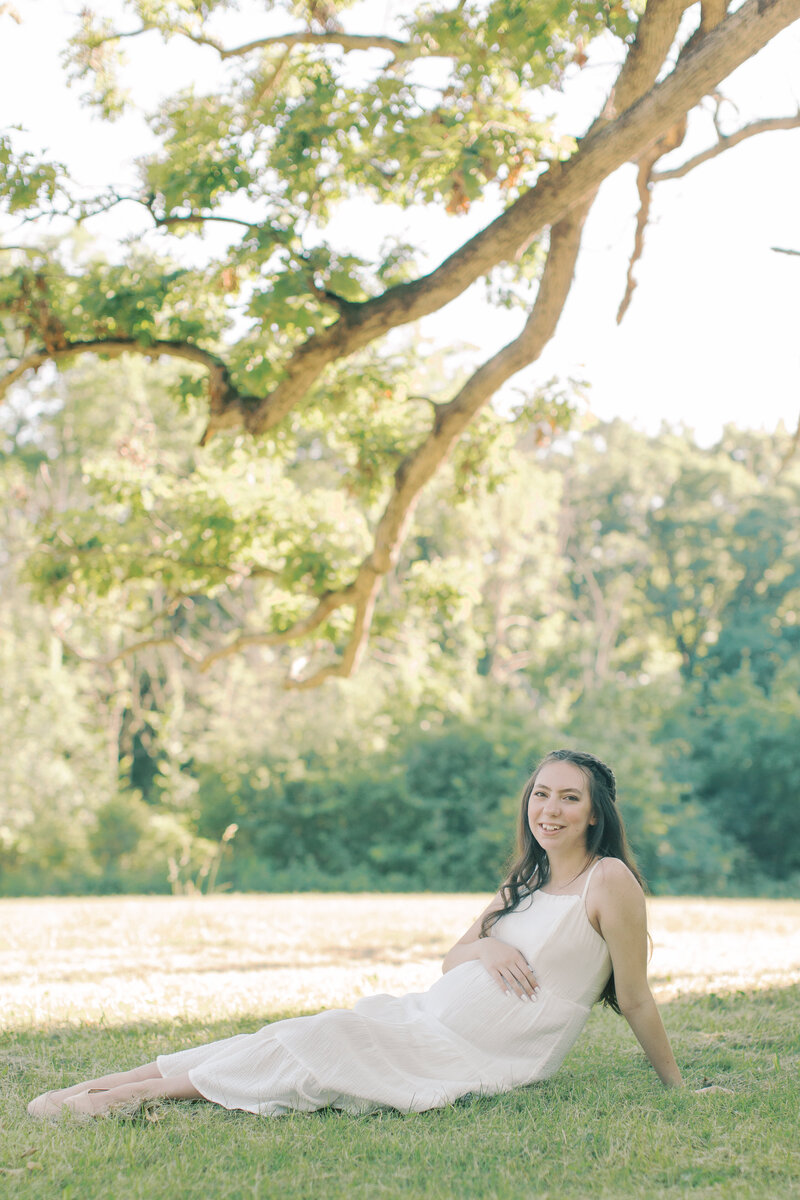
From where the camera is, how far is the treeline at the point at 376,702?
1545 centimetres

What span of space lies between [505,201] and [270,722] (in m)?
15.4

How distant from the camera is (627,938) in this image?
145 inches

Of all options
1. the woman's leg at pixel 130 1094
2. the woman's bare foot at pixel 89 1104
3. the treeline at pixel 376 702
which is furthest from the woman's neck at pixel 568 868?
the treeline at pixel 376 702

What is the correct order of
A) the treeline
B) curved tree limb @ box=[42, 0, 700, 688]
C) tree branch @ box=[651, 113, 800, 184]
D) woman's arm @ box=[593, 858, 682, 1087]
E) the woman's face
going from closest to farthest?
woman's arm @ box=[593, 858, 682, 1087]
the woman's face
curved tree limb @ box=[42, 0, 700, 688]
tree branch @ box=[651, 113, 800, 184]
the treeline

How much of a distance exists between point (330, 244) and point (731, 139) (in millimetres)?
2850

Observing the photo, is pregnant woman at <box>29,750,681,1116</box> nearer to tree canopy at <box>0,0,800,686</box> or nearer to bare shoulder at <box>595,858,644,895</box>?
bare shoulder at <box>595,858,644,895</box>

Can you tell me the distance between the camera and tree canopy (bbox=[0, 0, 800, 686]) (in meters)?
5.96

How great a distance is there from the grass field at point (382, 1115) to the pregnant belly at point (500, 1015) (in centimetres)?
19

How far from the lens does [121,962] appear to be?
790cm

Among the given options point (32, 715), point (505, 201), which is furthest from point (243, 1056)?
point (32, 715)

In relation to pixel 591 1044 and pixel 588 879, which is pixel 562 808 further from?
pixel 591 1044

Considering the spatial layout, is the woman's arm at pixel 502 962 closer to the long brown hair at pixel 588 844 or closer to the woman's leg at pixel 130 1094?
the long brown hair at pixel 588 844

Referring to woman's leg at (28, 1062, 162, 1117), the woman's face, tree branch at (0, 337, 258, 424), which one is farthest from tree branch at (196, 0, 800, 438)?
woman's leg at (28, 1062, 162, 1117)

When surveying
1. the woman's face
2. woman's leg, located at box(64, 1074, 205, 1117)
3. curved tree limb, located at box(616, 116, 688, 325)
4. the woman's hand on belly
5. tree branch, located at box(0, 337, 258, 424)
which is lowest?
woman's leg, located at box(64, 1074, 205, 1117)
